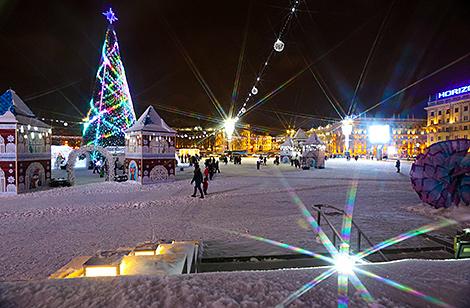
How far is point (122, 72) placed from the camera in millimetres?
21547

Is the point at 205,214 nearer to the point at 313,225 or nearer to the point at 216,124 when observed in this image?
the point at 313,225

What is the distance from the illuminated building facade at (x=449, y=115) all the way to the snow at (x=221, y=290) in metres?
71.4

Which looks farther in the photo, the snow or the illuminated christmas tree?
the illuminated christmas tree

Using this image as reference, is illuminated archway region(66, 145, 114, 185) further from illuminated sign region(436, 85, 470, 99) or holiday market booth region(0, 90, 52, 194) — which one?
illuminated sign region(436, 85, 470, 99)

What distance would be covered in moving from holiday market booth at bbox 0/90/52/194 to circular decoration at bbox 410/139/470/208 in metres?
18.2

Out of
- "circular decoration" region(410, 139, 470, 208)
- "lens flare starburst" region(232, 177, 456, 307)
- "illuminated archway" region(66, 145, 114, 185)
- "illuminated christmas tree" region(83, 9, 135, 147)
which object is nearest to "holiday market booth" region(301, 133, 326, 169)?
"illuminated christmas tree" region(83, 9, 135, 147)

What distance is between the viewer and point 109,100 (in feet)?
70.1

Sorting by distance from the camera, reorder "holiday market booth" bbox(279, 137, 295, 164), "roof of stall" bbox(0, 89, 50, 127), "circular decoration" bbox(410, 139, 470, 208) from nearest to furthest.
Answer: "circular decoration" bbox(410, 139, 470, 208) → "roof of stall" bbox(0, 89, 50, 127) → "holiday market booth" bbox(279, 137, 295, 164)

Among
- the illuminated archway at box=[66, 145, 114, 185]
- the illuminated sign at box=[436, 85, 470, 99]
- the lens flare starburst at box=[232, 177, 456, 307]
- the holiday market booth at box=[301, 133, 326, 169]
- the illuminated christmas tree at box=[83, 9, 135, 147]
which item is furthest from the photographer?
the illuminated sign at box=[436, 85, 470, 99]

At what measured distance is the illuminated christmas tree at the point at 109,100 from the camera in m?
20.9

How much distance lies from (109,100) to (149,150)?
6927 millimetres

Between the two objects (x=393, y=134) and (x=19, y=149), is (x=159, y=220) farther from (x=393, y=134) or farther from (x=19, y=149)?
(x=393, y=134)

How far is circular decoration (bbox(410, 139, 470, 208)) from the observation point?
914cm

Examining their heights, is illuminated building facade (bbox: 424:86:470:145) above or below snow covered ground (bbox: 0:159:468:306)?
above
